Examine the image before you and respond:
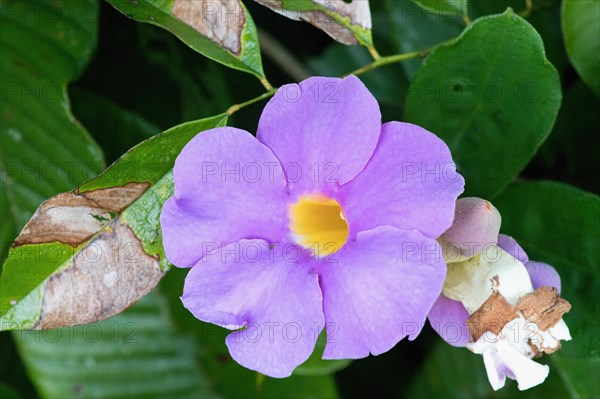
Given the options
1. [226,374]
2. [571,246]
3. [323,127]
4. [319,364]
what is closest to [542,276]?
[571,246]

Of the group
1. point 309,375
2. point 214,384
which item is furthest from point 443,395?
point 214,384

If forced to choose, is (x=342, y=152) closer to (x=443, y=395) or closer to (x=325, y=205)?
(x=325, y=205)

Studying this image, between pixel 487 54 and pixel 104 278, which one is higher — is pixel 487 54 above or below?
above

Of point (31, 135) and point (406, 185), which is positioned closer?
point (406, 185)

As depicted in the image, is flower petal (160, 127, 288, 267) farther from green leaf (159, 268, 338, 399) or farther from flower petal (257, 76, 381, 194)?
green leaf (159, 268, 338, 399)

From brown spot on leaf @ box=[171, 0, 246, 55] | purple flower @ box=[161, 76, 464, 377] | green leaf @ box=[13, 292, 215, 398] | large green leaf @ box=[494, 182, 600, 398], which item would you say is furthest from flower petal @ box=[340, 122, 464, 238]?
green leaf @ box=[13, 292, 215, 398]

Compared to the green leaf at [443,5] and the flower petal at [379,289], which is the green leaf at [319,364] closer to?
the flower petal at [379,289]

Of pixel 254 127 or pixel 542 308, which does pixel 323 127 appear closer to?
pixel 542 308
